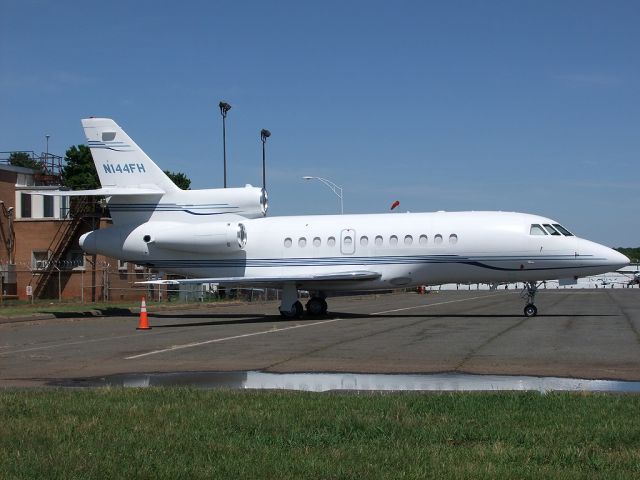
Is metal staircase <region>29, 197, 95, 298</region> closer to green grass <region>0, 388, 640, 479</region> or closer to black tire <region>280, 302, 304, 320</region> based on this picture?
black tire <region>280, 302, 304, 320</region>

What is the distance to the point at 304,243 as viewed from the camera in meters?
28.6

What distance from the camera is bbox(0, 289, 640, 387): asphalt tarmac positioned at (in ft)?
42.4

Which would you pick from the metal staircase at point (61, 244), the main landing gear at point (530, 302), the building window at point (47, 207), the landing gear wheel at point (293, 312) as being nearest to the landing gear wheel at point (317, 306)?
the landing gear wheel at point (293, 312)

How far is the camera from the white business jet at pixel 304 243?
2664cm

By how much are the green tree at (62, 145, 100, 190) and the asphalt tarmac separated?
60690 mm

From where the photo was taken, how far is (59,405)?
909 centimetres

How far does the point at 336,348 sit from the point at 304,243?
12.7 metres

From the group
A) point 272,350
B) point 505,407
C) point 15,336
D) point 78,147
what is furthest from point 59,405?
point 78,147

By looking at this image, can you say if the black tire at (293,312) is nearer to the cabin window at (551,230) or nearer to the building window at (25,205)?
the cabin window at (551,230)

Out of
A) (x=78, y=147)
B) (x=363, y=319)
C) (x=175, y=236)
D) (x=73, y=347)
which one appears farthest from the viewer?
(x=78, y=147)

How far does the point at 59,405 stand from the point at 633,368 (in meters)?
8.32

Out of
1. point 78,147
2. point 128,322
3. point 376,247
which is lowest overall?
point 128,322

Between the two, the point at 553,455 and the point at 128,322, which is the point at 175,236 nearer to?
the point at 128,322

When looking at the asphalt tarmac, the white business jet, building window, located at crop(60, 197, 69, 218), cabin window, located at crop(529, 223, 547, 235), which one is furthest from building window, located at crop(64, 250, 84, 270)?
cabin window, located at crop(529, 223, 547, 235)
